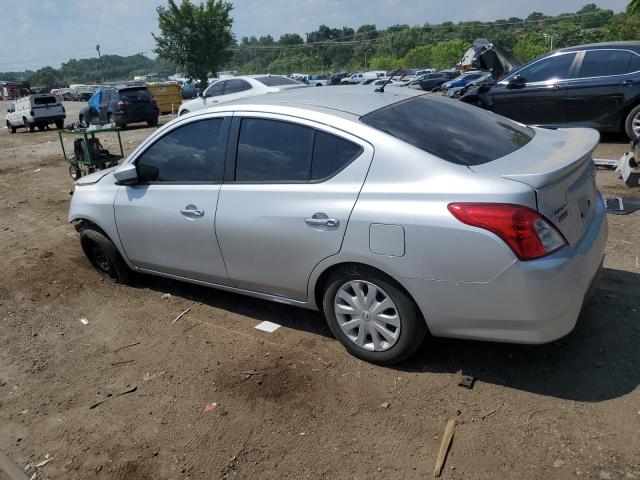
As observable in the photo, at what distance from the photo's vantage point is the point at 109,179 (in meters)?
4.62

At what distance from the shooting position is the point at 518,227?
8.50ft

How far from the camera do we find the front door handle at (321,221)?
3.09 metres

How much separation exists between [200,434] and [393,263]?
1437 millimetres

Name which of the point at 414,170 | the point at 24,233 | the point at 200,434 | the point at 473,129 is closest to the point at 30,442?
the point at 200,434

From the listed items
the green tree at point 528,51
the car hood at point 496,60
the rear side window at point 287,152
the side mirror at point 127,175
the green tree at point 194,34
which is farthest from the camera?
the green tree at point 528,51

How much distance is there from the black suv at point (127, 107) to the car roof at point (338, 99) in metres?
17.8

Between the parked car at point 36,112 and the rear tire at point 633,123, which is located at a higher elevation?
the parked car at point 36,112

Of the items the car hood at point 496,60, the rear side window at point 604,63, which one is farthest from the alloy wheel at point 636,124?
the car hood at point 496,60

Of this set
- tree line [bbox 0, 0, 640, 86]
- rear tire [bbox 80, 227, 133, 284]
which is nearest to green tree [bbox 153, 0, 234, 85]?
tree line [bbox 0, 0, 640, 86]

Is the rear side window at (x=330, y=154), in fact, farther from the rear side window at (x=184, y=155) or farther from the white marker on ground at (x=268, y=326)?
the white marker on ground at (x=268, y=326)

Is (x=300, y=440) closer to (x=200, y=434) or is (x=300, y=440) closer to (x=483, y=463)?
(x=200, y=434)

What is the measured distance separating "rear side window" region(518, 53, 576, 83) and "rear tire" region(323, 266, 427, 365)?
7.58m

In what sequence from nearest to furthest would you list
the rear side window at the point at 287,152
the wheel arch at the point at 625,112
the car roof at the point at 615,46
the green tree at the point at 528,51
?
the rear side window at the point at 287,152 → the wheel arch at the point at 625,112 → the car roof at the point at 615,46 → the green tree at the point at 528,51

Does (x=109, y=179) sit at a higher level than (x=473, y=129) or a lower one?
lower
